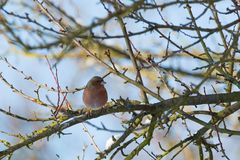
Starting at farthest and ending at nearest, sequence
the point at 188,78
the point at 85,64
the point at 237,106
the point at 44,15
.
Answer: the point at 85,64
the point at 188,78
the point at 44,15
the point at 237,106

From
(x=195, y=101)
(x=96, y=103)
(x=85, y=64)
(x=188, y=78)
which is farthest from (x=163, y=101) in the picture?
(x=85, y=64)

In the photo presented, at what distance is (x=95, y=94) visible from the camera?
477 cm

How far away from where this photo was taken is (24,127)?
35.6 ft

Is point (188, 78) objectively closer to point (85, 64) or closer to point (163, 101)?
point (85, 64)

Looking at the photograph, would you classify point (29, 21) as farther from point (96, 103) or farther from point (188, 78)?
point (188, 78)

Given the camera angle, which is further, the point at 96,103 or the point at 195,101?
the point at 96,103

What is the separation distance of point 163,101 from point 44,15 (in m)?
1.24

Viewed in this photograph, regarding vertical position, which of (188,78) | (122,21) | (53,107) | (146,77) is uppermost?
(146,77)

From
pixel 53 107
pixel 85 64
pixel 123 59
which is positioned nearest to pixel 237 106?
pixel 53 107

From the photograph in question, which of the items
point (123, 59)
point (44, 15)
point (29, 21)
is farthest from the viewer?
point (123, 59)

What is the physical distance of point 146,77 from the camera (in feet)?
27.7

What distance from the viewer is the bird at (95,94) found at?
15.4ft

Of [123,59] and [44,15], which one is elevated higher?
[123,59]

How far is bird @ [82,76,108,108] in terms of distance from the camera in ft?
15.4
